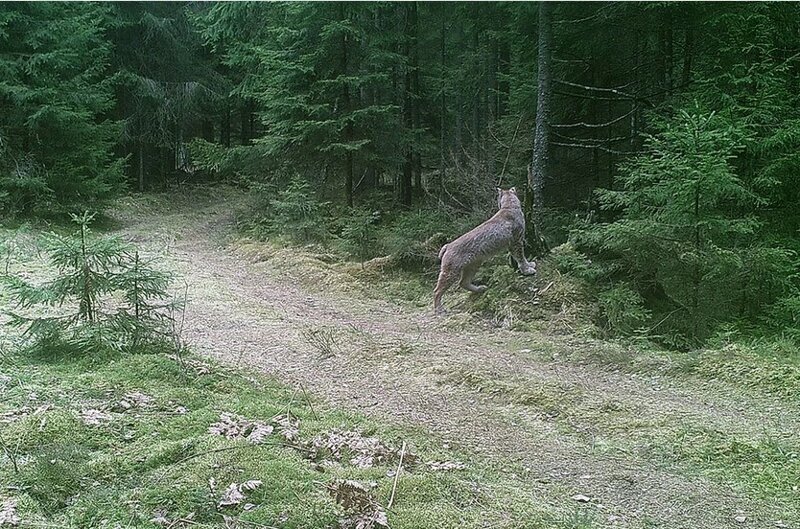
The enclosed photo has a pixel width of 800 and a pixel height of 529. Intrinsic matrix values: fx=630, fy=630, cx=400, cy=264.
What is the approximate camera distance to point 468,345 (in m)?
8.27

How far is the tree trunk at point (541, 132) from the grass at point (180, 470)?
6314 mm

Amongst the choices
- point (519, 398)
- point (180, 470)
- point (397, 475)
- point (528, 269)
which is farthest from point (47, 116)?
point (397, 475)

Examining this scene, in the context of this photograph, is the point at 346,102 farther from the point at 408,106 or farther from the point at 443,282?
the point at 443,282

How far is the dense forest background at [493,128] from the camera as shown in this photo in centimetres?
852

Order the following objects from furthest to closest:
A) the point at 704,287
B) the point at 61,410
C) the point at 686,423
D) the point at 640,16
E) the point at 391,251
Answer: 1. the point at 391,251
2. the point at 640,16
3. the point at 704,287
4. the point at 686,423
5. the point at 61,410

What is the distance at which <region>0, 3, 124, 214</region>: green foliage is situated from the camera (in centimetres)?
1741

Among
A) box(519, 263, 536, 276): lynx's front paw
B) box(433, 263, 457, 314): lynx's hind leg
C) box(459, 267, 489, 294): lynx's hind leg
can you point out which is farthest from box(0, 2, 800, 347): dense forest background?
box(433, 263, 457, 314): lynx's hind leg

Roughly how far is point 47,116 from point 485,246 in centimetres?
1441

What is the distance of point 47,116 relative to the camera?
17.7m

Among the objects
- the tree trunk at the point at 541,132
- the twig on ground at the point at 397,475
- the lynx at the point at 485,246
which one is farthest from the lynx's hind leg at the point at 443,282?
the twig on ground at the point at 397,475

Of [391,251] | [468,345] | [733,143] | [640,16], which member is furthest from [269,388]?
[640,16]

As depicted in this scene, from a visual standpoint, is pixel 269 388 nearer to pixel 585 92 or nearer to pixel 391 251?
pixel 391 251

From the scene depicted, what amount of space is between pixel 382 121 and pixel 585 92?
17.3 feet

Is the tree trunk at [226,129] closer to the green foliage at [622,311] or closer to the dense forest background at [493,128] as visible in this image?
the dense forest background at [493,128]
